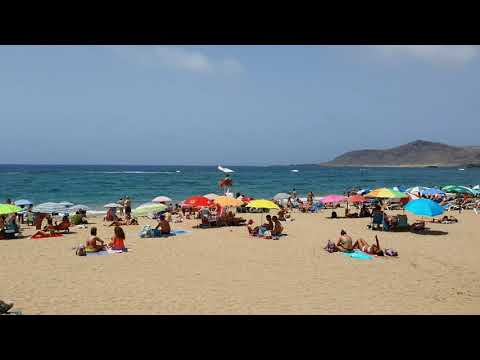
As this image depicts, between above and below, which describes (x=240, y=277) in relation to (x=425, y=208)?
below

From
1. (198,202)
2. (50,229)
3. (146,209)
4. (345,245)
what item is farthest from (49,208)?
(345,245)

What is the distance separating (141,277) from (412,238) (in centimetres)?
897

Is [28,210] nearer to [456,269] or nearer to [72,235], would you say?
[72,235]

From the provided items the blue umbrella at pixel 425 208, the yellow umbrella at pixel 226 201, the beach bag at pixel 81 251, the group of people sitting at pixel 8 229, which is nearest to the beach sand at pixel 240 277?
the beach bag at pixel 81 251

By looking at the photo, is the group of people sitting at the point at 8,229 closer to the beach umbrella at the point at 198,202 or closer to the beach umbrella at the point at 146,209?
the beach umbrella at the point at 146,209

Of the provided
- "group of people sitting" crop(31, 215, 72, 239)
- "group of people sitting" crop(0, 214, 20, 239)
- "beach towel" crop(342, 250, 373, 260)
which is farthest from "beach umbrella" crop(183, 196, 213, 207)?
"beach towel" crop(342, 250, 373, 260)

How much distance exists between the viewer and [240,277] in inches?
314

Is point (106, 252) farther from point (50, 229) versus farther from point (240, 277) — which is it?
point (240, 277)

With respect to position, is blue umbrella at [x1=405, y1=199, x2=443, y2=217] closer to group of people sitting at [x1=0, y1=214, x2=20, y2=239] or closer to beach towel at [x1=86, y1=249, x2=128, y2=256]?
beach towel at [x1=86, y1=249, x2=128, y2=256]

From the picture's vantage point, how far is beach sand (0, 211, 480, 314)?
6.25m

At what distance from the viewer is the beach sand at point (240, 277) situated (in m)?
6.25
